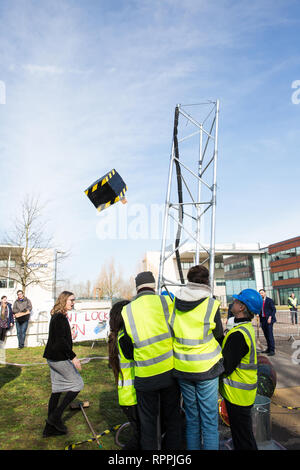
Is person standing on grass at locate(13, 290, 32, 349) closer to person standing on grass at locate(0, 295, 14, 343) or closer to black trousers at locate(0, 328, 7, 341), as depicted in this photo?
person standing on grass at locate(0, 295, 14, 343)

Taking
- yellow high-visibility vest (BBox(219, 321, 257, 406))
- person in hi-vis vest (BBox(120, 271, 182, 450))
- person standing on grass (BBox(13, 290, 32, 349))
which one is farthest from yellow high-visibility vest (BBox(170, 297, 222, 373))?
person standing on grass (BBox(13, 290, 32, 349))

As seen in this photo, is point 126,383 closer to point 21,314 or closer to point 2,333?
point 21,314

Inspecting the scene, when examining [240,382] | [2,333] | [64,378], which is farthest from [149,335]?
[2,333]

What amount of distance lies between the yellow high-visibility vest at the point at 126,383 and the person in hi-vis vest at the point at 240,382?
848 mm

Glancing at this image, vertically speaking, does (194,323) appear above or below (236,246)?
below

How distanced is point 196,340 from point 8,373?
647 centimetres

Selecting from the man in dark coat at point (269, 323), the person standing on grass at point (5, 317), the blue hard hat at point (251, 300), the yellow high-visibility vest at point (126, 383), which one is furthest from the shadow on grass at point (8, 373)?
the man in dark coat at point (269, 323)

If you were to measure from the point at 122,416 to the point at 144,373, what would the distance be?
7.60 ft

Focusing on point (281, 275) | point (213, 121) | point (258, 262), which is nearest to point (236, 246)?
point (258, 262)
